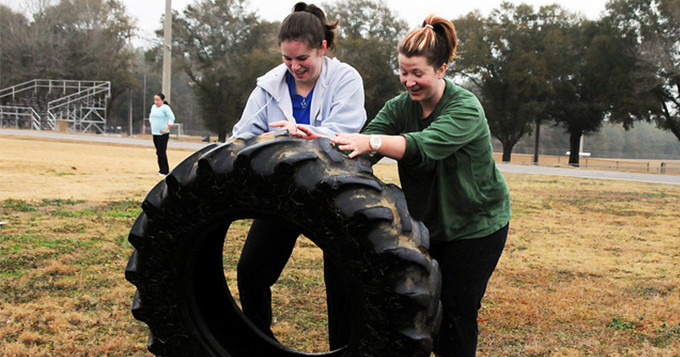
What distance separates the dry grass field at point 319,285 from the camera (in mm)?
4074

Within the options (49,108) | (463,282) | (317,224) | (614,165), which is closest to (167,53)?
(463,282)

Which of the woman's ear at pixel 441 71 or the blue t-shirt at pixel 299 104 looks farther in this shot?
the blue t-shirt at pixel 299 104

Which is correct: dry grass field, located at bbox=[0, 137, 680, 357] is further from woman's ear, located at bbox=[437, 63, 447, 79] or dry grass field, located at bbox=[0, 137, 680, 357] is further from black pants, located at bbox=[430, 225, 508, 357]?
woman's ear, located at bbox=[437, 63, 447, 79]

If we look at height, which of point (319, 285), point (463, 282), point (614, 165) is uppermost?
point (463, 282)

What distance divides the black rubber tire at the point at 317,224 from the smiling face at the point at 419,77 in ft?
1.53

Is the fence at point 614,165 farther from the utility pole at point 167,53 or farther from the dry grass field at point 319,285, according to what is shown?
the dry grass field at point 319,285

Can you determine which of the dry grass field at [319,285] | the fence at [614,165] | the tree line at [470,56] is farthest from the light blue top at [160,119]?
the tree line at [470,56]

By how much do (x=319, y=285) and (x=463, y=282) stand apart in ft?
8.69

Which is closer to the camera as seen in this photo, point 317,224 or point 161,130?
point 317,224

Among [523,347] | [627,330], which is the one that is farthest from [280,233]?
[627,330]

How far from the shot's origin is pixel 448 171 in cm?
282

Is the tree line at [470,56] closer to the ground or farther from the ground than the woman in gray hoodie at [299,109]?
farther from the ground

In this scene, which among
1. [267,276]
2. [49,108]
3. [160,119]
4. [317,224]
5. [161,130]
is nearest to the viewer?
[317,224]

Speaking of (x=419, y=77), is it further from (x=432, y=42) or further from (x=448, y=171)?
(x=448, y=171)
